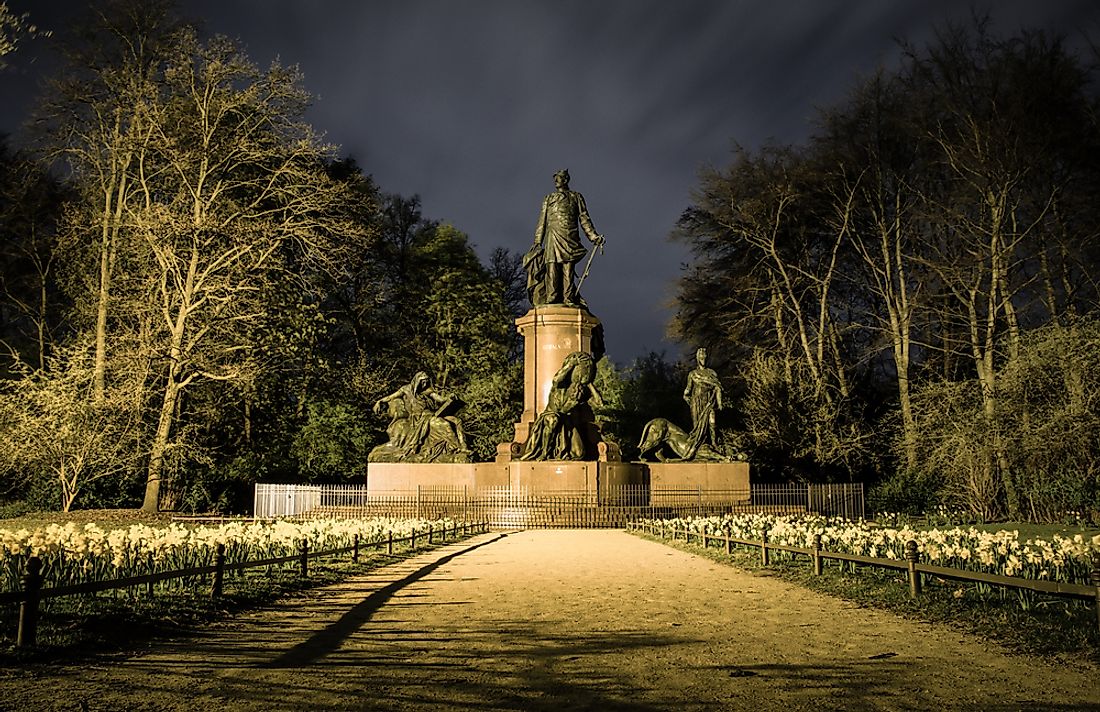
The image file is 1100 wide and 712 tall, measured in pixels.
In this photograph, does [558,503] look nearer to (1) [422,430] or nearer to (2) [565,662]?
(1) [422,430]

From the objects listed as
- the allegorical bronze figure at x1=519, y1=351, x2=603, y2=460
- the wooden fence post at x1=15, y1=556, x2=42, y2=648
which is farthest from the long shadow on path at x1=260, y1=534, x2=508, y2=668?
the allegorical bronze figure at x1=519, y1=351, x2=603, y2=460

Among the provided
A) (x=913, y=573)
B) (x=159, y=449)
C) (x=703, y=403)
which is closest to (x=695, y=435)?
(x=703, y=403)

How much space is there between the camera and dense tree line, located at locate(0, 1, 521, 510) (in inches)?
990

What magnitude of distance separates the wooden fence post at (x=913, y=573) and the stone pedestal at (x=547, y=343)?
17839 mm

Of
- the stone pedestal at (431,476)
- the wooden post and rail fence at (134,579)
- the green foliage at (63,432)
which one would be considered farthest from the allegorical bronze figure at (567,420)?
the green foliage at (63,432)

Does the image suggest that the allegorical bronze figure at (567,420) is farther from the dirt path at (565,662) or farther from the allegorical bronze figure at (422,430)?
the dirt path at (565,662)

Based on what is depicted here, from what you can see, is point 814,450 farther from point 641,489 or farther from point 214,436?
point 214,436

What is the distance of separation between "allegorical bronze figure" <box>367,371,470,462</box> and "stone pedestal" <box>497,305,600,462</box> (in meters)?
2.45

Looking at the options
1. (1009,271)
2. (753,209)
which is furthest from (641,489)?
(753,209)

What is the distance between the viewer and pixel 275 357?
34.2 meters

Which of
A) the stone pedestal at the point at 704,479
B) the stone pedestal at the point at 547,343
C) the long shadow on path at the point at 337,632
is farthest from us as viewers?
the stone pedestal at the point at 547,343

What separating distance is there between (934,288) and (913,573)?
24.9 m

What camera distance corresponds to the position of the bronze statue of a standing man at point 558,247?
2909cm

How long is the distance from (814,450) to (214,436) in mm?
23485
